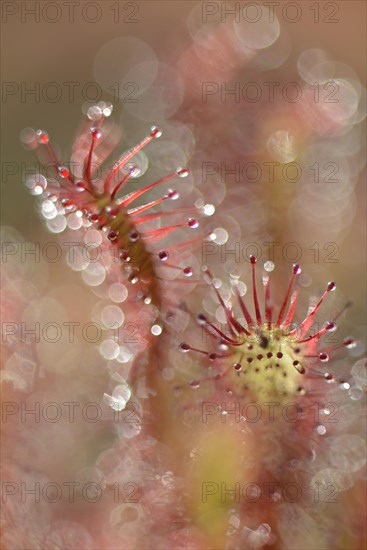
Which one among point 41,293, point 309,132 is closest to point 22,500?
point 41,293

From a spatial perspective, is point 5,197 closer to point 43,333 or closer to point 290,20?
point 43,333

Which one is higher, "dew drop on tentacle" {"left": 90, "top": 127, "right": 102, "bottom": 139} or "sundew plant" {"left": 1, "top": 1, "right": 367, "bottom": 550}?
"dew drop on tentacle" {"left": 90, "top": 127, "right": 102, "bottom": 139}

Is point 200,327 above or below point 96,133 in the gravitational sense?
below

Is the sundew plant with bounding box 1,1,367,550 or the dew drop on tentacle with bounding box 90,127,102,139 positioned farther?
the dew drop on tentacle with bounding box 90,127,102,139

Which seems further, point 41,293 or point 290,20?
point 290,20

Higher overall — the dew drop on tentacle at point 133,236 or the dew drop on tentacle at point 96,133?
the dew drop on tentacle at point 96,133

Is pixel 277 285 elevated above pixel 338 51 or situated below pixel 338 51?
below

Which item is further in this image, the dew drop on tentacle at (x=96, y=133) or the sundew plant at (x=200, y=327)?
the dew drop on tentacle at (x=96, y=133)

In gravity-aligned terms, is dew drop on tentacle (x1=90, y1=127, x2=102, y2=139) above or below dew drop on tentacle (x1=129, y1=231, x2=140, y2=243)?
above
